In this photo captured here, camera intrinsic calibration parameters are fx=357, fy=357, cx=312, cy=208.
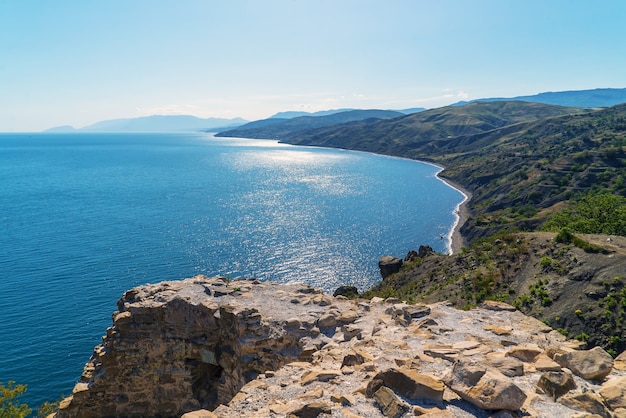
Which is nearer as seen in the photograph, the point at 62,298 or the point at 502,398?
the point at 502,398

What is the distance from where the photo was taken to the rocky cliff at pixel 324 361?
11.0m

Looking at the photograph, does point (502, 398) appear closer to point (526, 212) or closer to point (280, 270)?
point (280, 270)

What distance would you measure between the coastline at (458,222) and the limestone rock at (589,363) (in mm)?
71955

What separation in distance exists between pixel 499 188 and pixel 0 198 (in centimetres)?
17732

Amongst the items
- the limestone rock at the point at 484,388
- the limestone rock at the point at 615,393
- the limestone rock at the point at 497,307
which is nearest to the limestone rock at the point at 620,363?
the limestone rock at the point at 615,393

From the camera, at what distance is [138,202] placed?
120562 mm

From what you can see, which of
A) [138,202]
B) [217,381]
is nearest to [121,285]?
[217,381]

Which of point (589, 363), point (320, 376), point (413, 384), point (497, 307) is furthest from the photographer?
point (497, 307)

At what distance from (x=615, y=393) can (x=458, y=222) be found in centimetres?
11123

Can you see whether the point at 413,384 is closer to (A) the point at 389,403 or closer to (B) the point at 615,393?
(A) the point at 389,403

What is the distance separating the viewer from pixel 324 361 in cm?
1664

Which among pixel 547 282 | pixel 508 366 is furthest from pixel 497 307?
pixel 547 282

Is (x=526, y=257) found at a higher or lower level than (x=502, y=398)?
lower

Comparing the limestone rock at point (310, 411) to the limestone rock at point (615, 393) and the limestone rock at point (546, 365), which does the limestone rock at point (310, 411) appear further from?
the limestone rock at point (615, 393)
